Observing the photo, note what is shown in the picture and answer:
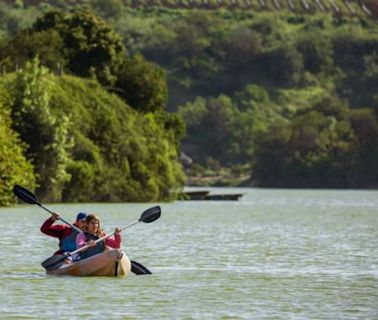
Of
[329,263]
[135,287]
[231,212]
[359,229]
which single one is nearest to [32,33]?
[231,212]

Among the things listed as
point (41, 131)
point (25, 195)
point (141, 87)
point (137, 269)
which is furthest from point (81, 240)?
point (141, 87)

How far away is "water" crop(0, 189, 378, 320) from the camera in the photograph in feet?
100.0

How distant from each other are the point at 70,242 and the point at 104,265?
1.34m

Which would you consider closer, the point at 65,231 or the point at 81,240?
the point at 81,240

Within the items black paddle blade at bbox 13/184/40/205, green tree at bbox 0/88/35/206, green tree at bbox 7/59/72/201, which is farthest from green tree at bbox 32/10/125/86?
black paddle blade at bbox 13/184/40/205

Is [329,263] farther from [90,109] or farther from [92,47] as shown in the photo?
[92,47]

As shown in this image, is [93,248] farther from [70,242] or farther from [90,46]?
[90,46]

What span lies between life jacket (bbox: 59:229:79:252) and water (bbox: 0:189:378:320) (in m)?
1.03

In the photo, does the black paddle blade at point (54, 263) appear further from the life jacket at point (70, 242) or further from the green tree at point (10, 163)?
the green tree at point (10, 163)

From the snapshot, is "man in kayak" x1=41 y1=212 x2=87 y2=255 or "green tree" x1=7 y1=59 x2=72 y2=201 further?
"green tree" x1=7 y1=59 x2=72 y2=201

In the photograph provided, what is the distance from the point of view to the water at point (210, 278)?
100.0 feet

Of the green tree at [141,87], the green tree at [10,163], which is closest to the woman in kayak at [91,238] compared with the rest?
the green tree at [10,163]

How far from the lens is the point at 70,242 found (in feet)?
125

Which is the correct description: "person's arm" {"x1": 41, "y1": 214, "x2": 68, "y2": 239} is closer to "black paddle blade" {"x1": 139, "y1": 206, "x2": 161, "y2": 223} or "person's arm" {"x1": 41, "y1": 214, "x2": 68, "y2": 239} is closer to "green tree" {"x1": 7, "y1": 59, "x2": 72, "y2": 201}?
"black paddle blade" {"x1": 139, "y1": 206, "x2": 161, "y2": 223}
